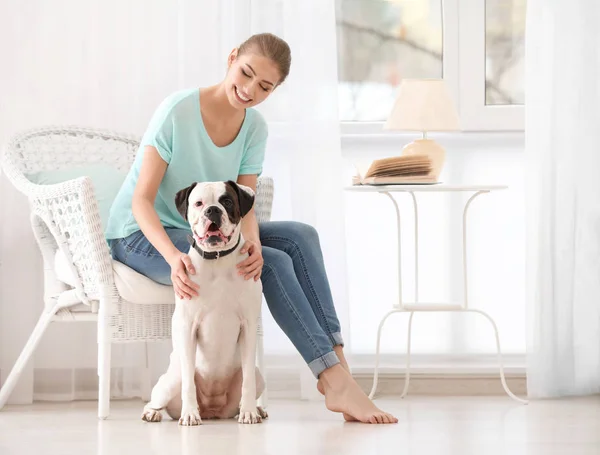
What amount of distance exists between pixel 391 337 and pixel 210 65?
114cm

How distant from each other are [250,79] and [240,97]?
58 millimetres

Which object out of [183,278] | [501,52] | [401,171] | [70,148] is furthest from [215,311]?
[501,52]

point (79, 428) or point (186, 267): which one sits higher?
point (186, 267)

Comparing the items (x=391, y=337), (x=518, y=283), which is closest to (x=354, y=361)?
(x=391, y=337)

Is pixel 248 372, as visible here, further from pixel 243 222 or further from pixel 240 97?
pixel 240 97

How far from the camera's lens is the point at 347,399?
7.23 feet

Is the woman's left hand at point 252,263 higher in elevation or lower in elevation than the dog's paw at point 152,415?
higher

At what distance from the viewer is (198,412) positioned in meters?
2.18

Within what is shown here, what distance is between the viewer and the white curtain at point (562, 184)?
9.41 feet

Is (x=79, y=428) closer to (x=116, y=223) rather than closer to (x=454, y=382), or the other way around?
(x=116, y=223)

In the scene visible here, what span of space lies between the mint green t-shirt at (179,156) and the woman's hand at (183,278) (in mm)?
251

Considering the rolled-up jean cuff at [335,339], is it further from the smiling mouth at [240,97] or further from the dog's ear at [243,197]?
the smiling mouth at [240,97]

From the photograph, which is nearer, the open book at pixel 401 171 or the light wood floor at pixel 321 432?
the light wood floor at pixel 321 432

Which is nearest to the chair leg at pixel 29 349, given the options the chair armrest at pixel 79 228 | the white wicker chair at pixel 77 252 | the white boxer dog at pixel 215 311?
the white wicker chair at pixel 77 252
